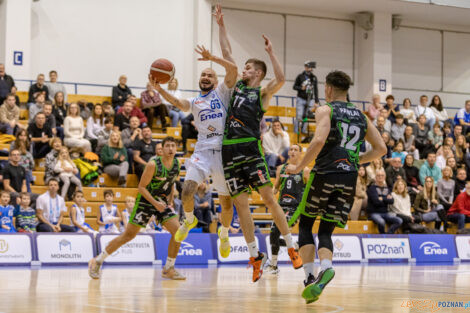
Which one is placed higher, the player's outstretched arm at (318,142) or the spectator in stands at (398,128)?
the spectator in stands at (398,128)

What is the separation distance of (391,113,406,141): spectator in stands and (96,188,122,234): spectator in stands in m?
10.1

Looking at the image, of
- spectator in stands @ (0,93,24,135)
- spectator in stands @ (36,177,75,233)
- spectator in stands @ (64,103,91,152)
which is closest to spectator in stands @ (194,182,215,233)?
spectator in stands @ (36,177,75,233)

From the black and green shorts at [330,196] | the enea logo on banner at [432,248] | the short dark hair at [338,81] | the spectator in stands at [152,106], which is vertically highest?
the spectator in stands at [152,106]

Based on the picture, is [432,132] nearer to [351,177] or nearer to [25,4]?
[25,4]

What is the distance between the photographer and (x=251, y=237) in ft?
30.1

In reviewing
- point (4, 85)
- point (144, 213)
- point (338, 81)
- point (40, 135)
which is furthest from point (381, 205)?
point (338, 81)

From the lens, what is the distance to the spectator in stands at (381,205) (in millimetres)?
18484

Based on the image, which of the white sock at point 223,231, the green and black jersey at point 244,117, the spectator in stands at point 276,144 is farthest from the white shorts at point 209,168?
the spectator in stands at point 276,144

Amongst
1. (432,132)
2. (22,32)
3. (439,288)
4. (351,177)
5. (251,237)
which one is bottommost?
(439,288)

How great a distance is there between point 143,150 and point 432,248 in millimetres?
7536

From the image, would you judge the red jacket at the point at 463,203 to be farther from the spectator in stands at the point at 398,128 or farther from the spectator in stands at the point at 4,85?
the spectator in stands at the point at 4,85

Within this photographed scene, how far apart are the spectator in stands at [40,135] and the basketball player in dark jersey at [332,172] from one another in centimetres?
1179

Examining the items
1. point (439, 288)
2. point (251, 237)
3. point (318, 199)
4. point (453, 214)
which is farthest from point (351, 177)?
point (453, 214)

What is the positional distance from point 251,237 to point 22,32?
16004 mm
